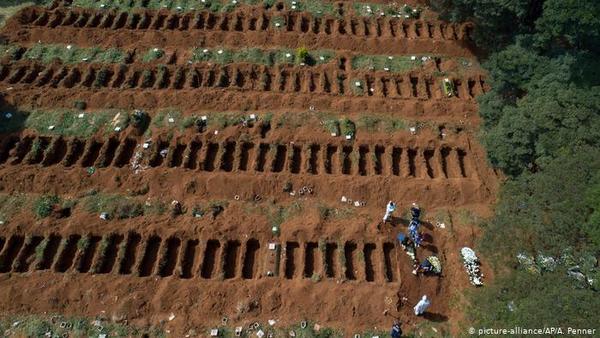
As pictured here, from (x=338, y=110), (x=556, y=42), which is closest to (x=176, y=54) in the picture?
(x=338, y=110)

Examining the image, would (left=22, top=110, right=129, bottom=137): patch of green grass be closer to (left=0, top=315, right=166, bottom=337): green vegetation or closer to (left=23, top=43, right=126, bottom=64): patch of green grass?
(left=23, top=43, right=126, bottom=64): patch of green grass

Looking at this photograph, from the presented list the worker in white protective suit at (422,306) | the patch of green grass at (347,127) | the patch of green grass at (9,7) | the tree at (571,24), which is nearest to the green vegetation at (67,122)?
the patch of green grass at (9,7)

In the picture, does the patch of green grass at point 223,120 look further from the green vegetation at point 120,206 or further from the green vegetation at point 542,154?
the green vegetation at point 542,154

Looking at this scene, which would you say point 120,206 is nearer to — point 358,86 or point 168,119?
point 168,119

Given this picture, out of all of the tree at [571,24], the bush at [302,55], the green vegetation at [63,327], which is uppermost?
the tree at [571,24]

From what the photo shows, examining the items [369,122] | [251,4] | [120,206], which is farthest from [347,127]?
[251,4]

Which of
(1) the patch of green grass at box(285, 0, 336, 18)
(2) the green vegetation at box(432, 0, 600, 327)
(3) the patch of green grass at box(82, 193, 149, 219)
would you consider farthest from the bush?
(3) the patch of green grass at box(82, 193, 149, 219)
